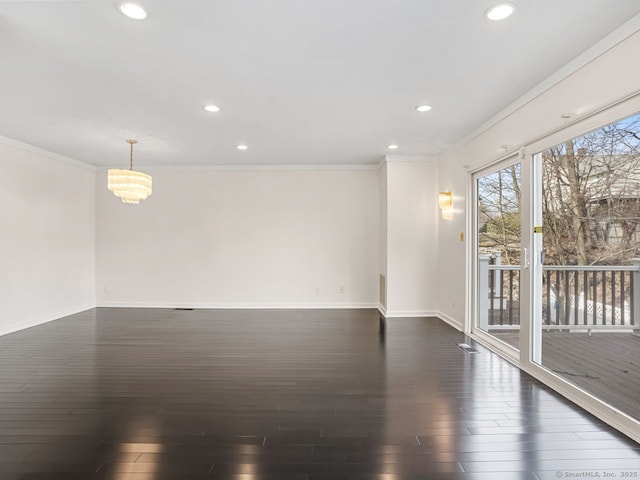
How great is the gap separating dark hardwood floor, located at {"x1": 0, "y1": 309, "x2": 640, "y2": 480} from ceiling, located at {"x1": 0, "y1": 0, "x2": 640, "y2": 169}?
266 cm

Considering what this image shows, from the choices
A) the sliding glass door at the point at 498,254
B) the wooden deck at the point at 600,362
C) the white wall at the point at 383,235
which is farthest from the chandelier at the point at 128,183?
the wooden deck at the point at 600,362

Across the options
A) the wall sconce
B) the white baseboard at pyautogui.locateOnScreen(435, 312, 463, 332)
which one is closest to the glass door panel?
the white baseboard at pyautogui.locateOnScreen(435, 312, 463, 332)

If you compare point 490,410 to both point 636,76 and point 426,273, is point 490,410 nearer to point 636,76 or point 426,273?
point 636,76

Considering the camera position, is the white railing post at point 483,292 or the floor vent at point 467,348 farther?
the white railing post at point 483,292

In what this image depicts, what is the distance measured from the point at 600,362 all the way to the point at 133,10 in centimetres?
483

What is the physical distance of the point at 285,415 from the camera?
7.62 ft

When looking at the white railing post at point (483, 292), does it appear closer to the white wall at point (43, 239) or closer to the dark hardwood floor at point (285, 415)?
the dark hardwood floor at point (285, 415)

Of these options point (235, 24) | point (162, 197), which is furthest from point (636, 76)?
point (162, 197)

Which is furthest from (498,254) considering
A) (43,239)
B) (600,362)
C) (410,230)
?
(43,239)

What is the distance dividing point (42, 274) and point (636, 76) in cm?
713

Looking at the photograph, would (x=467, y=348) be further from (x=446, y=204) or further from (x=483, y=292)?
(x=446, y=204)

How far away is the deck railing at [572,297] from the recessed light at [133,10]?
412 centimetres

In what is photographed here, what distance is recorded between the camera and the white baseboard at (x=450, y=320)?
4.63 metres

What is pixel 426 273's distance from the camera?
5391 mm
